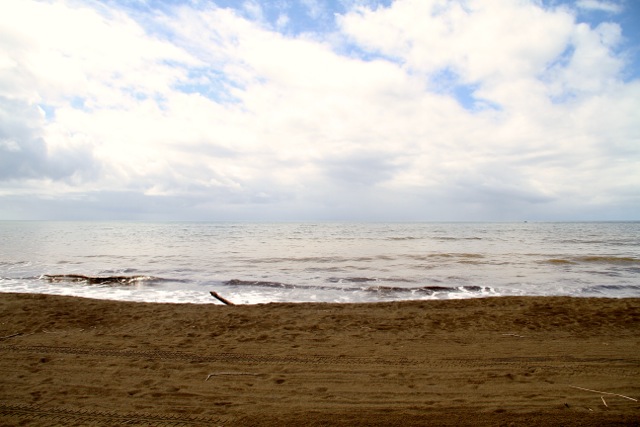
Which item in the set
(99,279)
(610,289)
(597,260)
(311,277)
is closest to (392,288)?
(311,277)

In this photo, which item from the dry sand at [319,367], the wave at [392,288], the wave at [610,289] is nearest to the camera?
the dry sand at [319,367]

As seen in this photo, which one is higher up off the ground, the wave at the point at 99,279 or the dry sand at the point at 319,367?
the dry sand at the point at 319,367

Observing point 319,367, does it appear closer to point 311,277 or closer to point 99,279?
point 311,277

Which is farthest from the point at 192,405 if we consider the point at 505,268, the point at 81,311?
the point at 505,268

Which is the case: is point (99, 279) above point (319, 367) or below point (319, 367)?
below

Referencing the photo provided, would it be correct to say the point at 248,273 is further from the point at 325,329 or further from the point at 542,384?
the point at 542,384

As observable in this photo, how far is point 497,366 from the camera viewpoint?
568 centimetres

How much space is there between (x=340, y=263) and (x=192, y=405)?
18292 mm

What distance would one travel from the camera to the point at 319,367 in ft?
18.7

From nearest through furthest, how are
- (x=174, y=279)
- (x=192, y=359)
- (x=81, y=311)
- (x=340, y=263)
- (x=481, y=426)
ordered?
1. (x=481, y=426)
2. (x=192, y=359)
3. (x=81, y=311)
4. (x=174, y=279)
5. (x=340, y=263)

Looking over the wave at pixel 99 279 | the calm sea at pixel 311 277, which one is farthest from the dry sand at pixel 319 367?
the wave at pixel 99 279

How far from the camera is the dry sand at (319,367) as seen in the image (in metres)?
4.30

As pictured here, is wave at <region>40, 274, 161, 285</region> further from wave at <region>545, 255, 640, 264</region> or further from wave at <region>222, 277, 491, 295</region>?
wave at <region>545, 255, 640, 264</region>

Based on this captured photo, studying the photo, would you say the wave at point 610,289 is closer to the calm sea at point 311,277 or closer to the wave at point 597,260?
the calm sea at point 311,277
